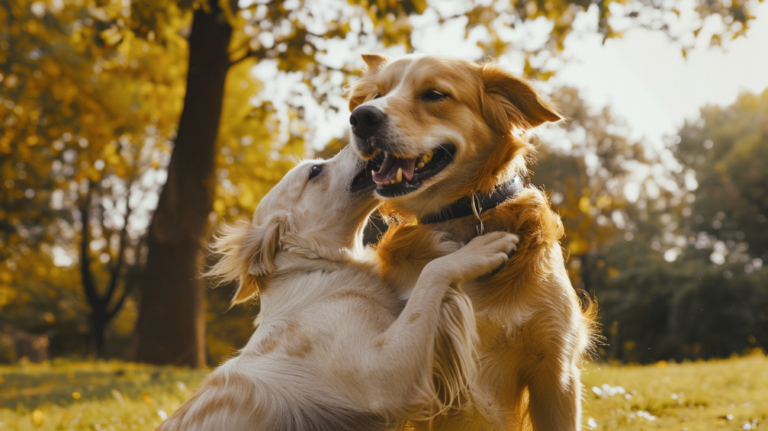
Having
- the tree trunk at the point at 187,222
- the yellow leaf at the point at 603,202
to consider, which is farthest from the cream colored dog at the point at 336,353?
the yellow leaf at the point at 603,202

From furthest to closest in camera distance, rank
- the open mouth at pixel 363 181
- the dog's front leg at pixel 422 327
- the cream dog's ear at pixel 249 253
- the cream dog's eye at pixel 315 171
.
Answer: the cream dog's eye at pixel 315 171 → the open mouth at pixel 363 181 → the cream dog's ear at pixel 249 253 → the dog's front leg at pixel 422 327

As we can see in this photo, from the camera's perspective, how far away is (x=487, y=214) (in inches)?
100

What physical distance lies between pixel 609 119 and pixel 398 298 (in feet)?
79.9

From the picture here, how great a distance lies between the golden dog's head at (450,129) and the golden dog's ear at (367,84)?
1.28 feet

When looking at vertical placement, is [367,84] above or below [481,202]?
above

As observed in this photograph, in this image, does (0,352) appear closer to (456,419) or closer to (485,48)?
(485,48)

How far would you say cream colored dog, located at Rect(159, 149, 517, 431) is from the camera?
2.18 m

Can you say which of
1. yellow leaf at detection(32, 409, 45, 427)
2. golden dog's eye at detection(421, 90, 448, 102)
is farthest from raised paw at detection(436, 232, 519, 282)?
yellow leaf at detection(32, 409, 45, 427)

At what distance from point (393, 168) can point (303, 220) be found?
673mm

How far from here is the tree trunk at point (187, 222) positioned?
8.27m

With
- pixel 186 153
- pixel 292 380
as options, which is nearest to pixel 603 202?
pixel 186 153

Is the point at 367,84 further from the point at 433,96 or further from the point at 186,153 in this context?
the point at 186,153

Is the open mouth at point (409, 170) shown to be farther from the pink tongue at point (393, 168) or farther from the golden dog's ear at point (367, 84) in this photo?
the golden dog's ear at point (367, 84)

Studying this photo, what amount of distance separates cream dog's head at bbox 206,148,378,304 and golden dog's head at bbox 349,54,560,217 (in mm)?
421
